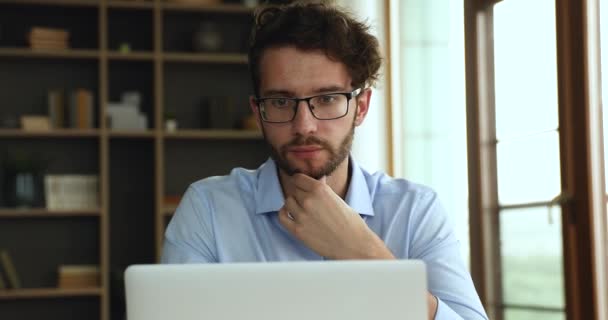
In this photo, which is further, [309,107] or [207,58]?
[207,58]

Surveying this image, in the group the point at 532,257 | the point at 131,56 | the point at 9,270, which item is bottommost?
the point at 9,270

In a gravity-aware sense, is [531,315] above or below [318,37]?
below

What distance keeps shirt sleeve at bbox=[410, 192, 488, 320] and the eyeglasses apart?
0.83 ft

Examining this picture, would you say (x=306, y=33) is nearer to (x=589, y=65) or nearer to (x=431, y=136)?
(x=589, y=65)

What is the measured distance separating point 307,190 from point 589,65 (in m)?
1.47

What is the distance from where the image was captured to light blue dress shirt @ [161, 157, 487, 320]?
5.78ft

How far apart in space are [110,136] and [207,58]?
680mm

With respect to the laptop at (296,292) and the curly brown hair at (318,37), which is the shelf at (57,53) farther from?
the laptop at (296,292)

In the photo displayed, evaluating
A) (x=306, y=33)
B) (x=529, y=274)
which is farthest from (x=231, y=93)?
(x=306, y=33)

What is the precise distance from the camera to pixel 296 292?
96 cm

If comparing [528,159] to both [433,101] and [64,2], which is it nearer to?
[433,101]

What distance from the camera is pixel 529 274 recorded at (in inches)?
132

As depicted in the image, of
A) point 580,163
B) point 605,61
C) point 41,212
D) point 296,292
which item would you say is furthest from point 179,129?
point 296,292

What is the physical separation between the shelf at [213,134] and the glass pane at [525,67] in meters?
1.88
